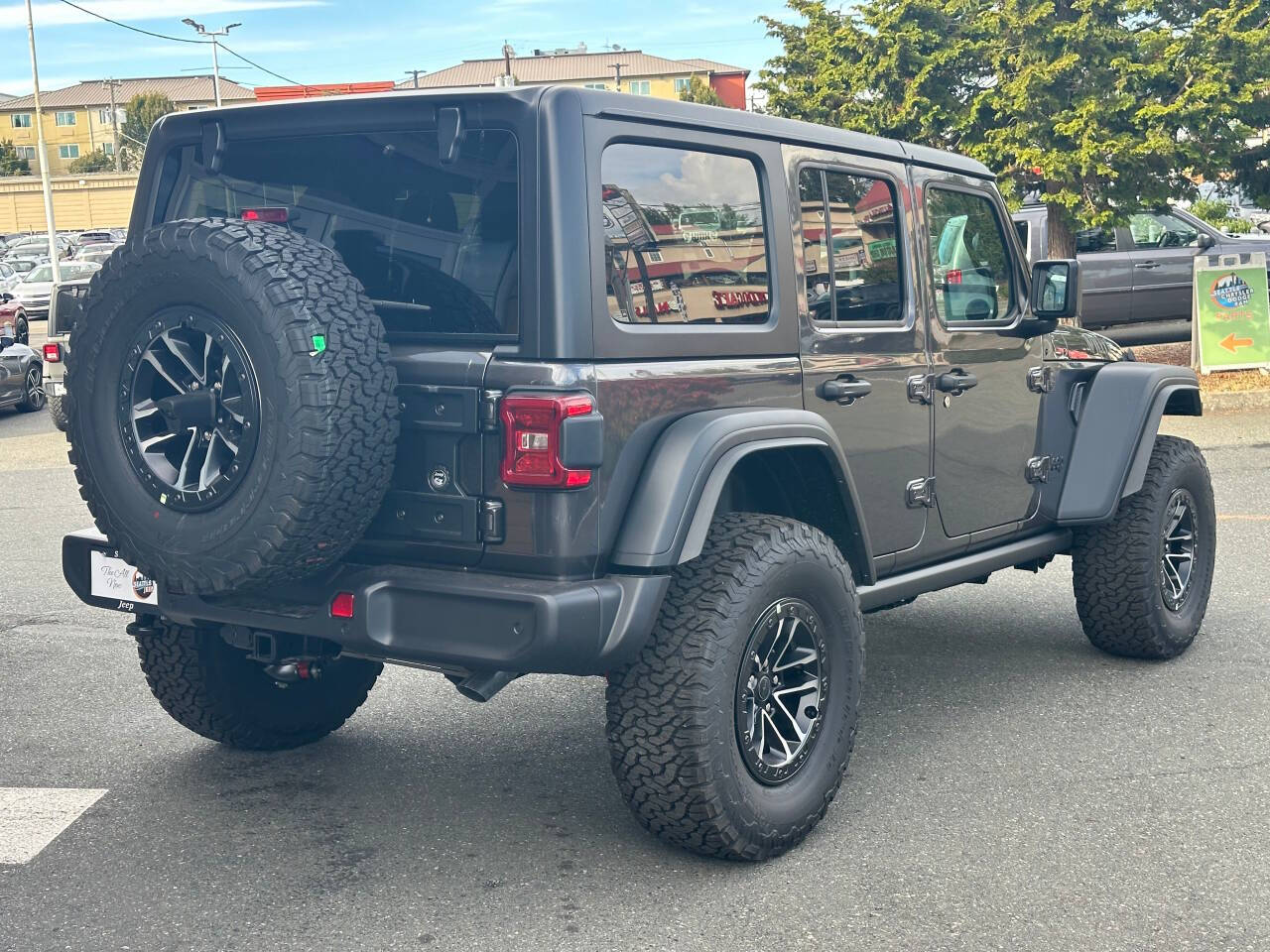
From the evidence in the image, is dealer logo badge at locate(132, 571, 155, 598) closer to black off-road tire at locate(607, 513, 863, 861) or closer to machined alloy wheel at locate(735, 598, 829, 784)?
black off-road tire at locate(607, 513, 863, 861)

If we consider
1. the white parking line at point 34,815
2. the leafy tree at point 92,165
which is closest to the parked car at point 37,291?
the white parking line at point 34,815

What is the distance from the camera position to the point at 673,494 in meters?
3.52

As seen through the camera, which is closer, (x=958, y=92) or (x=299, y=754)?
(x=299, y=754)

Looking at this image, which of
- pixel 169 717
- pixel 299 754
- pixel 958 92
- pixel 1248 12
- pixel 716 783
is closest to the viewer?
pixel 716 783

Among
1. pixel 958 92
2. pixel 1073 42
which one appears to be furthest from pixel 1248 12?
pixel 958 92

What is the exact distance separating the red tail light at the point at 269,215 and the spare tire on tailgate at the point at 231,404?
39 cm

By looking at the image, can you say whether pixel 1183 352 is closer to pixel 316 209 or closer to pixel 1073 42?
pixel 1073 42

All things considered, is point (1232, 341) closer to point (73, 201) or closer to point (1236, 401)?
point (1236, 401)

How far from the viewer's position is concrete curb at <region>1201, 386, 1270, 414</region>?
514 inches

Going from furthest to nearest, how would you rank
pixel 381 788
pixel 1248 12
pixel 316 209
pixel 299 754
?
pixel 1248 12 → pixel 299 754 → pixel 381 788 → pixel 316 209

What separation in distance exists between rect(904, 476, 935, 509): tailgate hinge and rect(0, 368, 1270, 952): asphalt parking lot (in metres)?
0.78

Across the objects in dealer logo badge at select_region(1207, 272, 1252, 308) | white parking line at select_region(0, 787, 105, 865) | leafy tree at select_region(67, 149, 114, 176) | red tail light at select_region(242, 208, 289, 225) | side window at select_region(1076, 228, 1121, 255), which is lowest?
white parking line at select_region(0, 787, 105, 865)

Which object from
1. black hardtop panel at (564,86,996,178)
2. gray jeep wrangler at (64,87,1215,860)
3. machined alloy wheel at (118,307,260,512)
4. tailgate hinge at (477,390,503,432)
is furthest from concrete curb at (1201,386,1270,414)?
machined alloy wheel at (118,307,260,512)

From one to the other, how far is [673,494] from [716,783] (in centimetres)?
72
